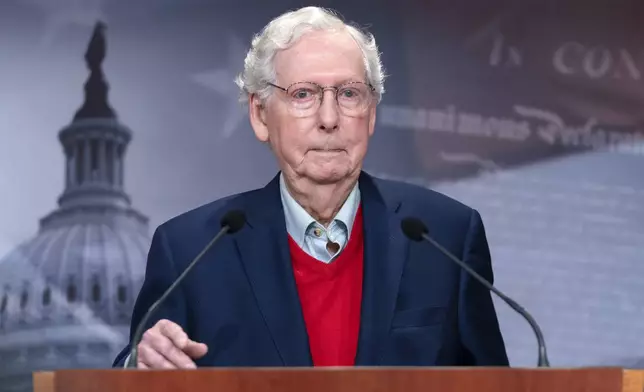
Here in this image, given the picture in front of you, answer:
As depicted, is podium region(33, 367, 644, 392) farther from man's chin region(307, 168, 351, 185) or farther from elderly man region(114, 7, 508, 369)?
man's chin region(307, 168, 351, 185)

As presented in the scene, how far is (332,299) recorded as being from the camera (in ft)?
7.09

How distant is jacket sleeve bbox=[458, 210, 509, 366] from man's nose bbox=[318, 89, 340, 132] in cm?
42

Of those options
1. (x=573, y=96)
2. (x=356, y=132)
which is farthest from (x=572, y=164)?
(x=356, y=132)

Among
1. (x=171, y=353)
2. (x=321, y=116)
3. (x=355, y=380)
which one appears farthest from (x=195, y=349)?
(x=321, y=116)

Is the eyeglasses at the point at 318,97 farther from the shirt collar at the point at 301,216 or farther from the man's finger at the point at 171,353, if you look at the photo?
the man's finger at the point at 171,353

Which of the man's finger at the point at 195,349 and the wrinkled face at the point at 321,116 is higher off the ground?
the wrinkled face at the point at 321,116

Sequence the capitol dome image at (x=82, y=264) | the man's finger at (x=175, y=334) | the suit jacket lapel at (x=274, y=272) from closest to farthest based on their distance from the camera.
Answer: the man's finger at (x=175, y=334) < the suit jacket lapel at (x=274, y=272) < the capitol dome image at (x=82, y=264)

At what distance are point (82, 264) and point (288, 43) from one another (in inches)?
60.2

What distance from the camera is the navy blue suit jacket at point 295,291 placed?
2.09 meters

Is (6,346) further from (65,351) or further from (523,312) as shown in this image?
(523,312)

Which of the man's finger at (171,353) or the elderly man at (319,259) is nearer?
the man's finger at (171,353)

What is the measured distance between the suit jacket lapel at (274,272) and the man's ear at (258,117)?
0.36 ft

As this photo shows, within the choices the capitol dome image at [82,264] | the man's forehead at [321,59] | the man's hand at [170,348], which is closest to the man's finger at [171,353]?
the man's hand at [170,348]

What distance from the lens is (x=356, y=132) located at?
219 cm
